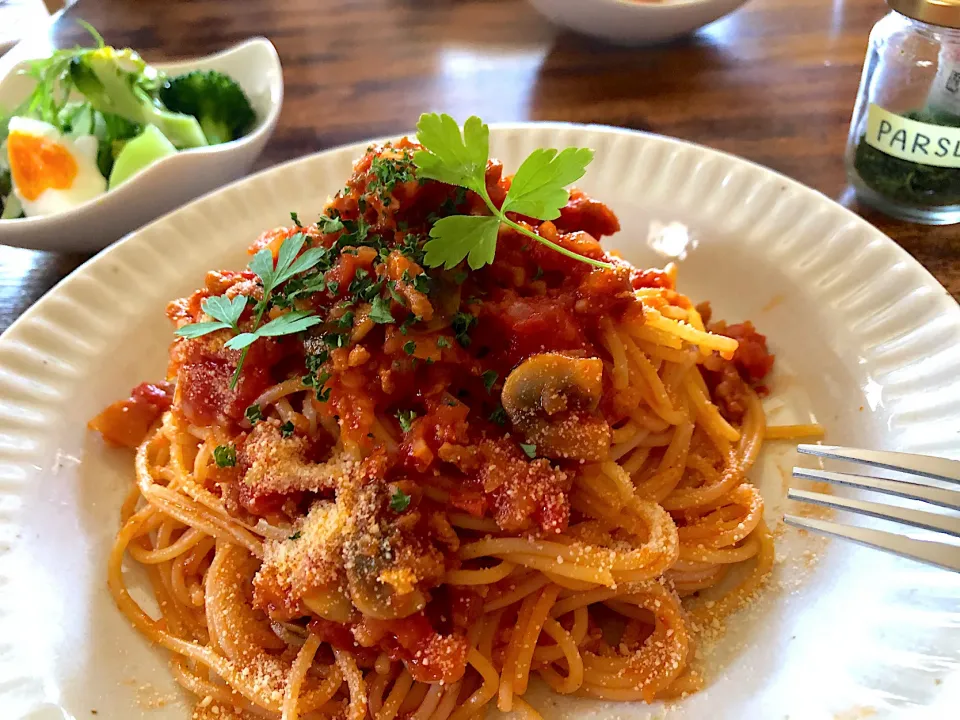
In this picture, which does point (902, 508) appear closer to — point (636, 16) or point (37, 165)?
point (636, 16)

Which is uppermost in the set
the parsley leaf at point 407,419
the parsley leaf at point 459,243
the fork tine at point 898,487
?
the parsley leaf at point 459,243

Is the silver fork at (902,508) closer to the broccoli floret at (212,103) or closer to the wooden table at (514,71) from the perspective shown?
the wooden table at (514,71)

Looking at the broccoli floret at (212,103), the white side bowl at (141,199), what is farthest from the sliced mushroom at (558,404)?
the broccoli floret at (212,103)

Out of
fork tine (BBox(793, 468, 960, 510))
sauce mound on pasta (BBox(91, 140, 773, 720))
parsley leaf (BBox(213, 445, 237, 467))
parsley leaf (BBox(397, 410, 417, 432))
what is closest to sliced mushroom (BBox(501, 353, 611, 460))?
sauce mound on pasta (BBox(91, 140, 773, 720))

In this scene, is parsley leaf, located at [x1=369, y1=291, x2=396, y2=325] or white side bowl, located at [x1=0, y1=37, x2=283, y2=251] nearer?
parsley leaf, located at [x1=369, y1=291, x2=396, y2=325]

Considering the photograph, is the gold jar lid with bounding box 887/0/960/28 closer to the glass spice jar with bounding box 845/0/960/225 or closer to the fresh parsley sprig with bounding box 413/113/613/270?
the glass spice jar with bounding box 845/0/960/225
